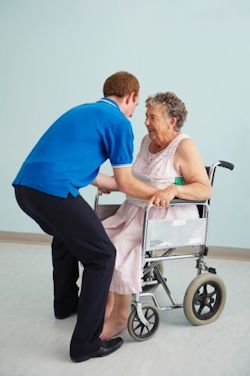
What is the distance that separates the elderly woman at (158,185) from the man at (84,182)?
7.6 inches

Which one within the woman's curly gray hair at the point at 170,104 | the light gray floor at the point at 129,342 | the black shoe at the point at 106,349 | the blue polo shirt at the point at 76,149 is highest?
the woman's curly gray hair at the point at 170,104

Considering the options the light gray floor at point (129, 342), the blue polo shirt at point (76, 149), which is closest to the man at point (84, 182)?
the blue polo shirt at point (76, 149)

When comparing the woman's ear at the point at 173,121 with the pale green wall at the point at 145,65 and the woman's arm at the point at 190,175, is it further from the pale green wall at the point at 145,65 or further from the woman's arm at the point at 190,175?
the pale green wall at the point at 145,65

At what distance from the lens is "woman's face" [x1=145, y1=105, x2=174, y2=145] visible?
251 cm

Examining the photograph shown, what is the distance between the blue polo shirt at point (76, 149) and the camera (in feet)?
6.84

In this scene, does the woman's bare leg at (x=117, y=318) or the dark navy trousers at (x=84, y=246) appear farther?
the woman's bare leg at (x=117, y=318)

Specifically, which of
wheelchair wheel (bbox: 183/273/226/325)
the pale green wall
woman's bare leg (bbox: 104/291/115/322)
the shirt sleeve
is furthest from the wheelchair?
the pale green wall

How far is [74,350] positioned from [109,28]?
2.51 metres

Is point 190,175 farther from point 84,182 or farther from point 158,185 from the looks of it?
point 84,182

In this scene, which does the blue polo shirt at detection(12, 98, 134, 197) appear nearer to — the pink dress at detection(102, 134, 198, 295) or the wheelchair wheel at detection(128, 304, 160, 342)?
the pink dress at detection(102, 134, 198, 295)

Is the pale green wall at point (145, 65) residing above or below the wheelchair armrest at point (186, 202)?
above

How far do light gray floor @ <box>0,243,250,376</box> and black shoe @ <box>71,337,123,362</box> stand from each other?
22 millimetres

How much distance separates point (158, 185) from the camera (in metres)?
2.49

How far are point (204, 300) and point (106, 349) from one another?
0.60 metres
